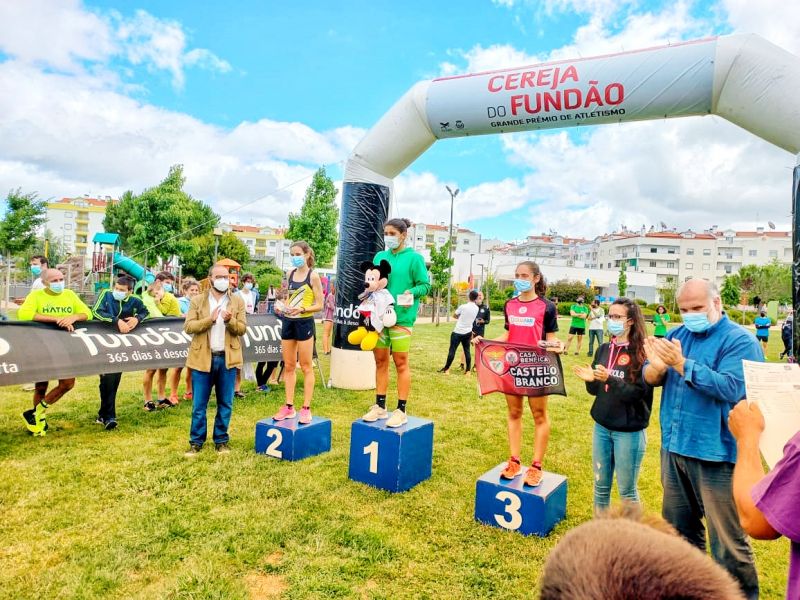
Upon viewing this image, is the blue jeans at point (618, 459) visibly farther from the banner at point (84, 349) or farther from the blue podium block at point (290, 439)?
the banner at point (84, 349)

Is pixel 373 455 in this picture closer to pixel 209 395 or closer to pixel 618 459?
pixel 209 395

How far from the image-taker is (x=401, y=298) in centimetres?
476

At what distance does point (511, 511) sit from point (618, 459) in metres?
0.93

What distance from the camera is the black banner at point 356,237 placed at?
808 centimetres

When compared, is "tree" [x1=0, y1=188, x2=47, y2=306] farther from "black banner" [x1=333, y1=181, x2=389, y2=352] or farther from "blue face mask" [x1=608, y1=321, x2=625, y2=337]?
"blue face mask" [x1=608, y1=321, x2=625, y2=337]

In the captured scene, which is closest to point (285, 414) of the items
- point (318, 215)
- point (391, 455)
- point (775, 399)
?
point (391, 455)

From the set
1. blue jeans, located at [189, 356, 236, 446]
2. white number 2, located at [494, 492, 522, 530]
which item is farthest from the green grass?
blue jeans, located at [189, 356, 236, 446]

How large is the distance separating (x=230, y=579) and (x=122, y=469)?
2318 mm

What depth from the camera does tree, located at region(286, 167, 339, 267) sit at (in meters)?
32.7

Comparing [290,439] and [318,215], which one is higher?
[318,215]

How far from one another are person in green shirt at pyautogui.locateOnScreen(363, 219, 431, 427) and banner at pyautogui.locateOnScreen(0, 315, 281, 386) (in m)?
3.56

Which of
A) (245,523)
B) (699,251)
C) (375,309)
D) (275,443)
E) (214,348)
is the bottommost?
(245,523)

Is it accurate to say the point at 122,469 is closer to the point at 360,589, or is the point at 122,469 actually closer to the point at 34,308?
the point at 34,308

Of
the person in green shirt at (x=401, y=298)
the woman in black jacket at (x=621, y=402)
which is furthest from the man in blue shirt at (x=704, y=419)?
the person in green shirt at (x=401, y=298)
